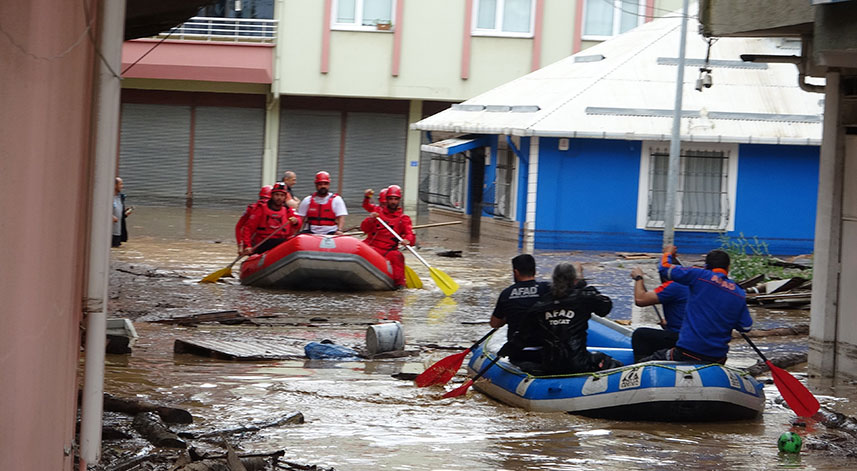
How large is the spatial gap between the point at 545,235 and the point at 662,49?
5302mm

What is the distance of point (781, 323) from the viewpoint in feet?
50.4

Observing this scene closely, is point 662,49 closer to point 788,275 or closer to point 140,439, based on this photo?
point 788,275

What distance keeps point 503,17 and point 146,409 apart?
85.2 ft

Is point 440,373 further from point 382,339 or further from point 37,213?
point 37,213

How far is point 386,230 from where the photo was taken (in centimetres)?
1792

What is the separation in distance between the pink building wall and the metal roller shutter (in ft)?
97.2

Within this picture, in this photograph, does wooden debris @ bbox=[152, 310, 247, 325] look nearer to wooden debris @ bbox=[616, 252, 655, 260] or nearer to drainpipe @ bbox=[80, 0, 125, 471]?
drainpipe @ bbox=[80, 0, 125, 471]

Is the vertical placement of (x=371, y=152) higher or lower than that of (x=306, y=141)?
lower

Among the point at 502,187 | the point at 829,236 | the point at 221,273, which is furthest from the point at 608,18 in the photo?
the point at 829,236

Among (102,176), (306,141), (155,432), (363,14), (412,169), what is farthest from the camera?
(412,169)

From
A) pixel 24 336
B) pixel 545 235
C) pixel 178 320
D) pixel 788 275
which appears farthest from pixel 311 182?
pixel 24 336

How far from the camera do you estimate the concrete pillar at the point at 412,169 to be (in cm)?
3450

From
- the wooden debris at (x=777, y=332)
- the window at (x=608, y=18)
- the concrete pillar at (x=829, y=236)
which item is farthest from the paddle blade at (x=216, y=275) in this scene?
the window at (x=608, y=18)

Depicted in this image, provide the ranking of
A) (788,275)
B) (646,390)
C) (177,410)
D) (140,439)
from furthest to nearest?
(788,275)
(646,390)
(177,410)
(140,439)
